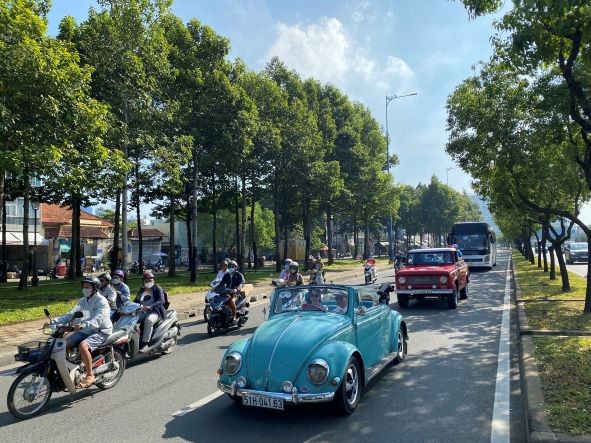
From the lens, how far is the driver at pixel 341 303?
662 centimetres

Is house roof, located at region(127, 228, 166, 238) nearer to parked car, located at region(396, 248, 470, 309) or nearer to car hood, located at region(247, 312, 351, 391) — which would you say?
parked car, located at region(396, 248, 470, 309)

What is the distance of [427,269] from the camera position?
15.2 metres

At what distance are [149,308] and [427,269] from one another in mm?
9193

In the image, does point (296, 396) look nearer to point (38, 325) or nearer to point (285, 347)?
point (285, 347)

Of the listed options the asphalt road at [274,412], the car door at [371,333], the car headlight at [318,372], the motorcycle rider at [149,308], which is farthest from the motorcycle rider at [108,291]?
the car headlight at [318,372]

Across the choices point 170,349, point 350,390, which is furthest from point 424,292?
point 350,390

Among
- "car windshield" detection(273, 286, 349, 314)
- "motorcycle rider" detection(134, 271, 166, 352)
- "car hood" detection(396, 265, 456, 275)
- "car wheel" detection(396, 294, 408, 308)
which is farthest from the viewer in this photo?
"car wheel" detection(396, 294, 408, 308)

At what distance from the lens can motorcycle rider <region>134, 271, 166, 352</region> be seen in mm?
8734

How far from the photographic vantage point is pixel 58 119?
13.6 meters

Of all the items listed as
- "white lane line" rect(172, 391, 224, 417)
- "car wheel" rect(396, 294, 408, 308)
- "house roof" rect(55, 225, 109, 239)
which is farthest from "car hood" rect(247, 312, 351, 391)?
"house roof" rect(55, 225, 109, 239)

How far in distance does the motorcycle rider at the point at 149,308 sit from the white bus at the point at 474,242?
27109 mm

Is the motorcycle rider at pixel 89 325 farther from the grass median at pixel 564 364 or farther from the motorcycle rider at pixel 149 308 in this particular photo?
the grass median at pixel 564 364

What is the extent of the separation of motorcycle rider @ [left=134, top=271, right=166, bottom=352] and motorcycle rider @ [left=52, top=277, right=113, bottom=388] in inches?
66.1

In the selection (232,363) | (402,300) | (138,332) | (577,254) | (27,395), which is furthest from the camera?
(577,254)
